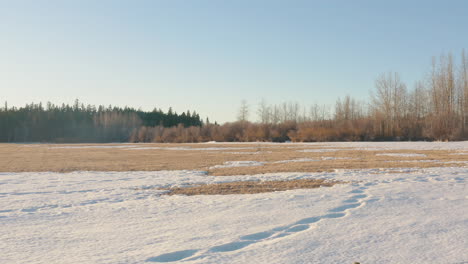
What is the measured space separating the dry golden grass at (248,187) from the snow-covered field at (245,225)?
2.29ft

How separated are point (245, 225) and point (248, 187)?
178 inches

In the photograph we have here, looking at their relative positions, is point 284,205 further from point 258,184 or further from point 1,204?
point 1,204

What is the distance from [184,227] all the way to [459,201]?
18.2 feet

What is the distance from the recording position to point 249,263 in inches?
168

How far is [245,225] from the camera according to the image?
238 inches

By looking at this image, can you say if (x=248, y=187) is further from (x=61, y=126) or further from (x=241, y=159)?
(x=61, y=126)

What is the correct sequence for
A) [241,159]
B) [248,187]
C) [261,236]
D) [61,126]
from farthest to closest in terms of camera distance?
[61,126] → [241,159] → [248,187] → [261,236]

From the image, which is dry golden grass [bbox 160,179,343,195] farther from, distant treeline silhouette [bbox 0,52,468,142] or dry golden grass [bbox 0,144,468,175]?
distant treeline silhouette [bbox 0,52,468,142]

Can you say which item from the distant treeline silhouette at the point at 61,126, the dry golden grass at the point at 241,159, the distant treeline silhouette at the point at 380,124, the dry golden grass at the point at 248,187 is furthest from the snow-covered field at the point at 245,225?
the distant treeline silhouette at the point at 61,126

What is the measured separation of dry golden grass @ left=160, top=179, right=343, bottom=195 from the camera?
32.6 feet

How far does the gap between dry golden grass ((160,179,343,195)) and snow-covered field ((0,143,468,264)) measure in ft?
2.29

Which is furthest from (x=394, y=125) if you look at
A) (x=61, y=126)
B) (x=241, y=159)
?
(x=61, y=126)

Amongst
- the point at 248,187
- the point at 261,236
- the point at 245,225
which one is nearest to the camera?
the point at 261,236

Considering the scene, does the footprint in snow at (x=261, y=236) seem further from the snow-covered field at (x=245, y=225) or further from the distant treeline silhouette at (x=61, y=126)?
the distant treeline silhouette at (x=61, y=126)
